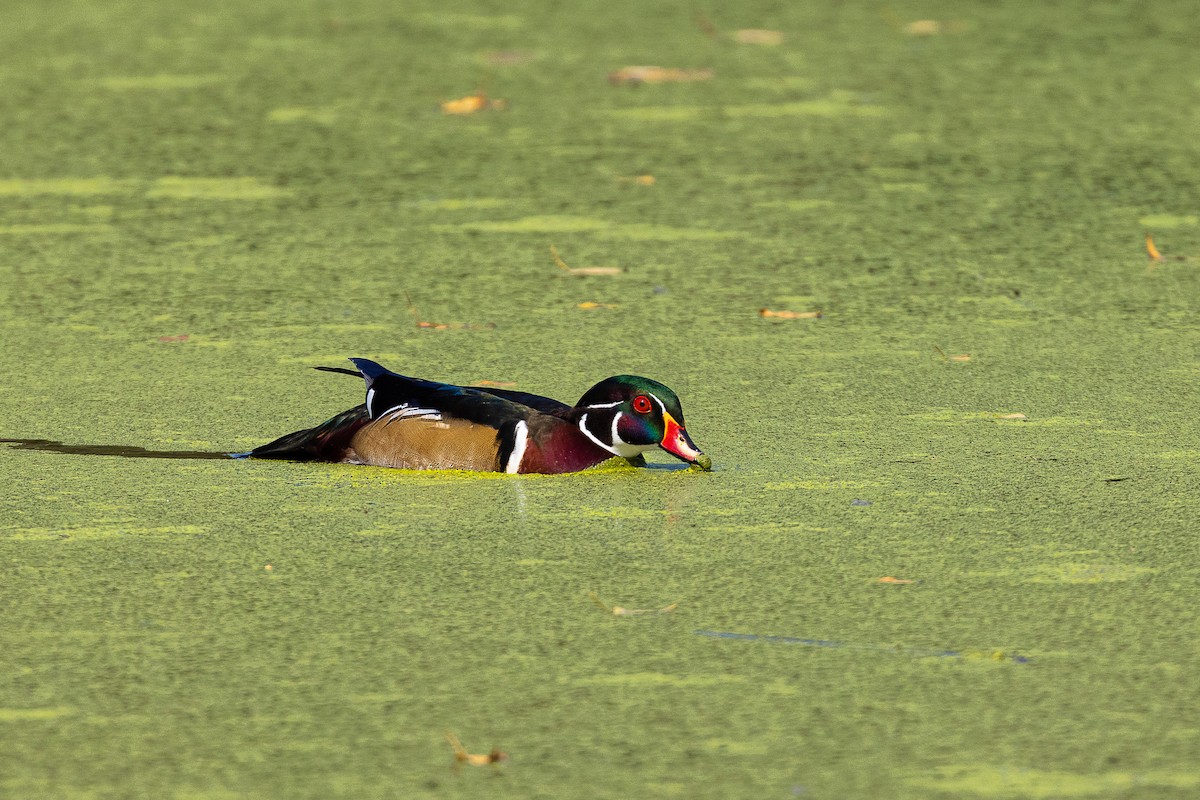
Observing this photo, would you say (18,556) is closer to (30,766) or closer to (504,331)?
(30,766)

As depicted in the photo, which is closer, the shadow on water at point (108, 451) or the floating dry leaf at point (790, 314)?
the shadow on water at point (108, 451)

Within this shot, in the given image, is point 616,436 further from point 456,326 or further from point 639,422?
point 456,326

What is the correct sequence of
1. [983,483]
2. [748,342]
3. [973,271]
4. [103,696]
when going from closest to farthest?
[103,696] < [983,483] < [748,342] < [973,271]

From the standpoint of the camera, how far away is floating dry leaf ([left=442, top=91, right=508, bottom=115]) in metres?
6.63

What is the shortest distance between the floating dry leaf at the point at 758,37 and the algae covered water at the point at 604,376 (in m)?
0.04

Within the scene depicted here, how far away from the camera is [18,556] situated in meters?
3.14

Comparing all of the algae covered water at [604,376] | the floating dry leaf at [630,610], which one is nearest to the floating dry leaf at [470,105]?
the algae covered water at [604,376]

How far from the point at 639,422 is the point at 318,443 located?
556mm

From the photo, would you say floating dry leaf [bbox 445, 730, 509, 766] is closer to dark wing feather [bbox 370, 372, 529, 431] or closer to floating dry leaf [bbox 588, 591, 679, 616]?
floating dry leaf [bbox 588, 591, 679, 616]

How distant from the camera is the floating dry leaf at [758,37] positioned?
779cm

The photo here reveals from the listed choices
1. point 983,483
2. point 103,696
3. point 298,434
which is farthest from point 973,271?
point 103,696

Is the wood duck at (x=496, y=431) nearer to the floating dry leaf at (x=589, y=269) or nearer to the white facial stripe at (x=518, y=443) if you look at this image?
the white facial stripe at (x=518, y=443)

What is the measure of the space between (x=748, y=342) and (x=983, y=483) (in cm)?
102

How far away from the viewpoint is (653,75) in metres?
7.16
